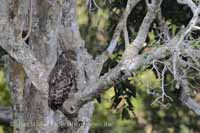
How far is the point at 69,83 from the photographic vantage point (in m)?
3.66

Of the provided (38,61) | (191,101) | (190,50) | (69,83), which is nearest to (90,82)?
(69,83)

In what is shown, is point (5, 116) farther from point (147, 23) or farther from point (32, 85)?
point (147, 23)

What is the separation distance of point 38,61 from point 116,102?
5.98 feet

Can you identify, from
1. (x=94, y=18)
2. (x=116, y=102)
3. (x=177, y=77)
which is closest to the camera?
(x=177, y=77)

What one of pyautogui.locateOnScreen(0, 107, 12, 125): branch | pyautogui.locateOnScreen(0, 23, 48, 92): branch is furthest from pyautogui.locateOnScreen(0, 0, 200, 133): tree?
pyautogui.locateOnScreen(0, 107, 12, 125): branch

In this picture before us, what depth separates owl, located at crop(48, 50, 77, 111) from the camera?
359 cm

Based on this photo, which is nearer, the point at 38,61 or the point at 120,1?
the point at 38,61

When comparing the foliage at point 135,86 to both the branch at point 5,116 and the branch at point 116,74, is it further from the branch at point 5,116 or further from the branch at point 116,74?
the branch at point 5,116

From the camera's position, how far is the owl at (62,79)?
3.59 metres

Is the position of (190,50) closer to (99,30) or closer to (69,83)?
(69,83)

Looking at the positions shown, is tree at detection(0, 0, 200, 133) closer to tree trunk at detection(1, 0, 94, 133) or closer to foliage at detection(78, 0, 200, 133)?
tree trunk at detection(1, 0, 94, 133)

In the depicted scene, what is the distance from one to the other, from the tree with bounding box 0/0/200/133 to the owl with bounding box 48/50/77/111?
0.02 metres

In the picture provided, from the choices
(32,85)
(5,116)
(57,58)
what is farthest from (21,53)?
(5,116)

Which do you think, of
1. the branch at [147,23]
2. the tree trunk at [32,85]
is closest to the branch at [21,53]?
the tree trunk at [32,85]
